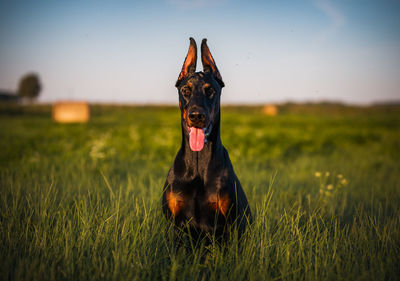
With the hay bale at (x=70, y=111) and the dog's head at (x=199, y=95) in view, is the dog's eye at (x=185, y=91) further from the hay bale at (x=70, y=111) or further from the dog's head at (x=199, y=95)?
the hay bale at (x=70, y=111)

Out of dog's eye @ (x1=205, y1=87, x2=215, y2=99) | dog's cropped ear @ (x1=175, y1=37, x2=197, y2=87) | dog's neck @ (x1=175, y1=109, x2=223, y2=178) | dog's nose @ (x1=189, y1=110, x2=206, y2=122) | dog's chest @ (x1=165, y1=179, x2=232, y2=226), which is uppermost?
dog's cropped ear @ (x1=175, y1=37, x2=197, y2=87)

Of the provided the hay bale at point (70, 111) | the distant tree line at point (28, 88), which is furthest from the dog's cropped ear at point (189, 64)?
the distant tree line at point (28, 88)

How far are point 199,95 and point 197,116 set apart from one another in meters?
0.30

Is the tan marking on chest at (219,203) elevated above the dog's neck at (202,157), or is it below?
below

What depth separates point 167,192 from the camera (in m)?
2.73

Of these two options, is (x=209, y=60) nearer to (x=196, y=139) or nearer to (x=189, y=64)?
(x=189, y=64)

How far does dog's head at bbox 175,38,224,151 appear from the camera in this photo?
2.46m

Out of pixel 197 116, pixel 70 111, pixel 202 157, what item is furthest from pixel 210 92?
pixel 70 111

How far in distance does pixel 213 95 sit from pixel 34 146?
28.3 feet

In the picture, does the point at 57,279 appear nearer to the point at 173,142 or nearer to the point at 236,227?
the point at 236,227

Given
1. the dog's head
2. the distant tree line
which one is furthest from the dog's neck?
the distant tree line

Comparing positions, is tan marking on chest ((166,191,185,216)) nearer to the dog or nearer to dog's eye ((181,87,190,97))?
the dog

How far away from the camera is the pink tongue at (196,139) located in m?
2.52

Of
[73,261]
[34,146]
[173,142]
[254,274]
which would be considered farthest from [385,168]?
[34,146]
